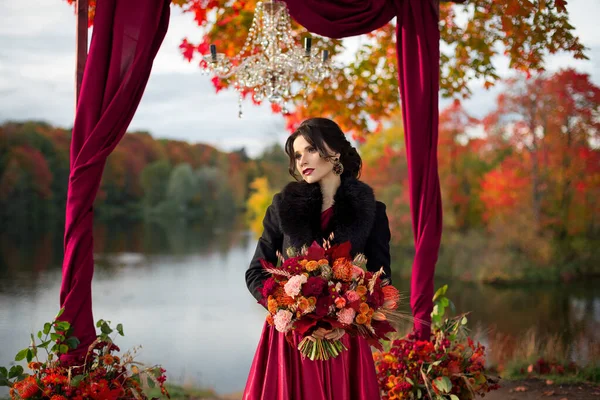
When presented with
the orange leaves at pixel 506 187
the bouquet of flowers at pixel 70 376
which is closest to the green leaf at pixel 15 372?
the bouquet of flowers at pixel 70 376

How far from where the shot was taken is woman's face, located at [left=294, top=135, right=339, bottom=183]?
2.46m

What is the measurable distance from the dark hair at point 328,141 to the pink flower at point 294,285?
0.62 meters

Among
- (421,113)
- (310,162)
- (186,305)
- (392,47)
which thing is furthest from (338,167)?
(186,305)

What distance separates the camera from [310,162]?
2.46 meters

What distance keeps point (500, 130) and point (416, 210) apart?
1008 cm

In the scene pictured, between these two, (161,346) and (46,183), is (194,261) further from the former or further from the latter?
(161,346)

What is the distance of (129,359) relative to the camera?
9.52 ft

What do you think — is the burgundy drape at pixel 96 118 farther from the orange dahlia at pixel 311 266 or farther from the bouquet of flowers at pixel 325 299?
the orange dahlia at pixel 311 266

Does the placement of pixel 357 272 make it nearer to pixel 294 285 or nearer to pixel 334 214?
pixel 294 285

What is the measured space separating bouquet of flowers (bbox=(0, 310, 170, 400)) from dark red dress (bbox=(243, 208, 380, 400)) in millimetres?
732

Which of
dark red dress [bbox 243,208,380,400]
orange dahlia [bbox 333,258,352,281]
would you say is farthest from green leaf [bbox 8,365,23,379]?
orange dahlia [bbox 333,258,352,281]

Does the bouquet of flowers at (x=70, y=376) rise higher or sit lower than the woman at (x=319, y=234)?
lower

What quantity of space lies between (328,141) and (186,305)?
1125 centimetres

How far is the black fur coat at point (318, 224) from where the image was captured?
7.82 ft
